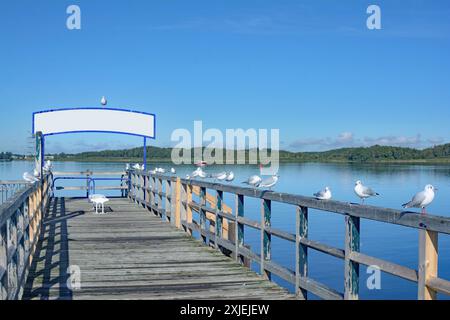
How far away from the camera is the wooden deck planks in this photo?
6.55m

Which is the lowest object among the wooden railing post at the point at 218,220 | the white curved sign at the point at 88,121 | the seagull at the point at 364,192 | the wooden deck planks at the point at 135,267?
the wooden deck planks at the point at 135,267

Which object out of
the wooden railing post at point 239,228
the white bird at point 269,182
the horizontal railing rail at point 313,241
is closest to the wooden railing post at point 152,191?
the horizontal railing rail at point 313,241

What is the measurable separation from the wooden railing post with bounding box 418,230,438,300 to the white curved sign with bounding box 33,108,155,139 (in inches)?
741

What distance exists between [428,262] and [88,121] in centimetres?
1914

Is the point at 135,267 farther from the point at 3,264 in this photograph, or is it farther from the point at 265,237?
the point at 3,264

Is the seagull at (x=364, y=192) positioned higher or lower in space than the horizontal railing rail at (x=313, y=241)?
higher

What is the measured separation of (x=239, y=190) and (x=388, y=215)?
150 inches

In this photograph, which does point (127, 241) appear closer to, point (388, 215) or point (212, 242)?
point (212, 242)

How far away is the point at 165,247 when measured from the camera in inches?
396

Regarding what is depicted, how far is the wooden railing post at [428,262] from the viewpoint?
4.15 m

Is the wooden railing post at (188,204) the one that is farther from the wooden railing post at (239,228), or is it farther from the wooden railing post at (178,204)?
the wooden railing post at (239,228)

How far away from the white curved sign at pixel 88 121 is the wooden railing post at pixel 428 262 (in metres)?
18.8

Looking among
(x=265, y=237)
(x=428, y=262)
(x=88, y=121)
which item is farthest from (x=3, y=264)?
(x=88, y=121)

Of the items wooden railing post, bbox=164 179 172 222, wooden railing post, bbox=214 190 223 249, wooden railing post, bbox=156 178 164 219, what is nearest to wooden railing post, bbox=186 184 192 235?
wooden railing post, bbox=164 179 172 222
